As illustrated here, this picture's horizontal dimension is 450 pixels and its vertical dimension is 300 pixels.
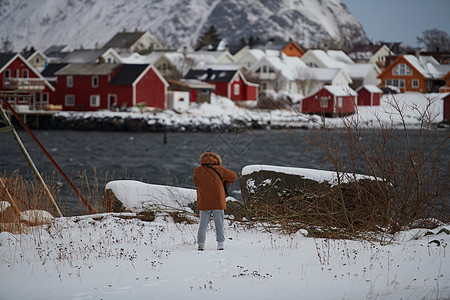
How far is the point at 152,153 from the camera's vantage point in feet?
122

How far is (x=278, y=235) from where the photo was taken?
30.1 feet

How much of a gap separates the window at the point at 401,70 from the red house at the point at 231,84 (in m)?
14.7

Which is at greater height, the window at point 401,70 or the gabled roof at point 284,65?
the gabled roof at point 284,65

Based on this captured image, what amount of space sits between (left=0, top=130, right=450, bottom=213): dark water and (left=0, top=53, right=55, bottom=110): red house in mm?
4597

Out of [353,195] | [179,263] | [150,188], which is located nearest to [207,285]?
[179,263]

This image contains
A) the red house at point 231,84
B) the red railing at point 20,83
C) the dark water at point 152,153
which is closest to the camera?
the dark water at point 152,153

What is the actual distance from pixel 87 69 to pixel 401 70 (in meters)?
32.0

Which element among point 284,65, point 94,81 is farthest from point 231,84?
point 94,81

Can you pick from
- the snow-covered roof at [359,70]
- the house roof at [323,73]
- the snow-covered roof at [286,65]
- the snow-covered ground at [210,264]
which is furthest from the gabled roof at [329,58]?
the snow-covered ground at [210,264]

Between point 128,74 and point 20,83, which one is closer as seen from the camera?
point 20,83

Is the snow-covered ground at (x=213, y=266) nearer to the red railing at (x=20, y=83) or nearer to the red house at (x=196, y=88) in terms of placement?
the red railing at (x=20, y=83)

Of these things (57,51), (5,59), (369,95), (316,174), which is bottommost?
(316,174)

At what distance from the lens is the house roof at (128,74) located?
5634 cm

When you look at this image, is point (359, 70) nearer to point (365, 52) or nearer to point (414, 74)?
point (414, 74)
